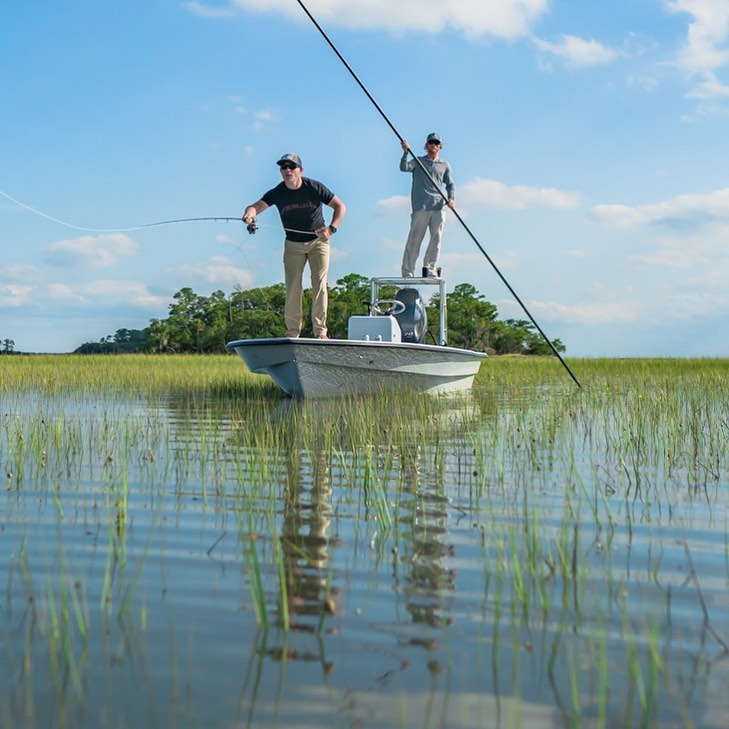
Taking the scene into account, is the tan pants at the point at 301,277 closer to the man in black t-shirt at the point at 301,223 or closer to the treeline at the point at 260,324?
the man in black t-shirt at the point at 301,223

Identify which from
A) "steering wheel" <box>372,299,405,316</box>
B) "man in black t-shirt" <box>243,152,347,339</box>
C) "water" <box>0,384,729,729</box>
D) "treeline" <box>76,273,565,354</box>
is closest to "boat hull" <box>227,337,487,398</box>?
"man in black t-shirt" <box>243,152,347,339</box>

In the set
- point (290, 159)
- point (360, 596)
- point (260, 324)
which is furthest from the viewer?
point (260, 324)

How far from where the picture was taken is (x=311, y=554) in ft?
11.1

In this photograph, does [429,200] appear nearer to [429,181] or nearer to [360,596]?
[429,181]

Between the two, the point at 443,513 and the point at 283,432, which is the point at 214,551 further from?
the point at 283,432

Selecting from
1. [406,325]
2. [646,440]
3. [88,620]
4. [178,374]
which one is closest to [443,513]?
[88,620]

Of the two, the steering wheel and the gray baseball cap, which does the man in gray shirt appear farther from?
the gray baseball cap

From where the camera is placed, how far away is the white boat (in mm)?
10719

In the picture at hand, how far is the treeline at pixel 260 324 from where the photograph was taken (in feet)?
221

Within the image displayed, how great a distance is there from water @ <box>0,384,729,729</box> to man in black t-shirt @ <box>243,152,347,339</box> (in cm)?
587

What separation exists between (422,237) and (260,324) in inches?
2192

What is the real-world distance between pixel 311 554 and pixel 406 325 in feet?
32.4

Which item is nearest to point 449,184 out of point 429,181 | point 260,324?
point 429,181

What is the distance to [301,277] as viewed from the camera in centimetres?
1164
